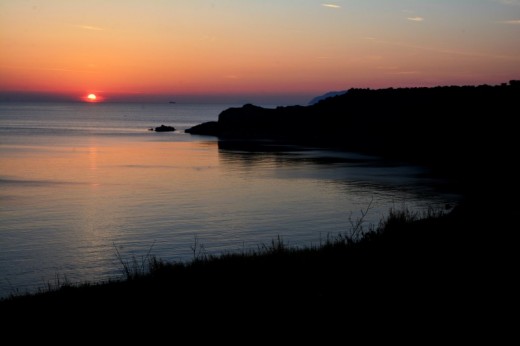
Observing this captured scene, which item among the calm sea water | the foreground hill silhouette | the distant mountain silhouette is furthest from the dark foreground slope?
the distant mountain silhouette

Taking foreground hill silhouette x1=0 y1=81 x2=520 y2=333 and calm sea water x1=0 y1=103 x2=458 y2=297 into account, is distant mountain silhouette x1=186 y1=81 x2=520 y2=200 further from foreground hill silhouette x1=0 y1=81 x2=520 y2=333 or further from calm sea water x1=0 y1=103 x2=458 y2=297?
foreground hill silhouette x1=0 y1=81 x2=520 y2=333

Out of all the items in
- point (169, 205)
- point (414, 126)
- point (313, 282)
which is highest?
point (414, 126)

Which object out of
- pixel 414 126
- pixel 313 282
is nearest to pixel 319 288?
pixel 313 282

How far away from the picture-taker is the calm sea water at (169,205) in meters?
22.9

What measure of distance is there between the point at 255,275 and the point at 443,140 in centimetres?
8123

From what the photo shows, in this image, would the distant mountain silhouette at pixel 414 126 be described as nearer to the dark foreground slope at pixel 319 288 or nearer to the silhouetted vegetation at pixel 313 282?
the silhouetted vegetation at pixel 313 282

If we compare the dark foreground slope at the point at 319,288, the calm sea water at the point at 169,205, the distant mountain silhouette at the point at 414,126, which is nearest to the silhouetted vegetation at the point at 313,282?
the dark foreground slope at the point at 319,288

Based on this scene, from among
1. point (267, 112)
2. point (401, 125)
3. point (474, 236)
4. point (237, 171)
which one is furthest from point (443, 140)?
point (474, 236)

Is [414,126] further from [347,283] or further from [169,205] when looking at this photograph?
[347,283]

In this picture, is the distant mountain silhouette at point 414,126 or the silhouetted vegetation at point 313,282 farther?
the distant mountain silhouette at point 414,126

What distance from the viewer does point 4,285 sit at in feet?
59.4

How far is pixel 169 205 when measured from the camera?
3600 cm

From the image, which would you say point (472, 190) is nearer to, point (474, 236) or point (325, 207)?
point (325, 207)

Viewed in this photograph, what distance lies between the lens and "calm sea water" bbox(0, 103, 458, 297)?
22875mm
